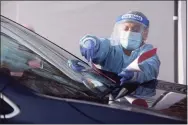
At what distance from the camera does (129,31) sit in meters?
2.23

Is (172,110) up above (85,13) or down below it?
below

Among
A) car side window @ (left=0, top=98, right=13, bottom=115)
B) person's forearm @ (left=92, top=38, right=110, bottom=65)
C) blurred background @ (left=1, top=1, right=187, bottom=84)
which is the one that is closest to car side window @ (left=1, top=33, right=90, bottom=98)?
car side window @ (left=0, top=98, right=13, bottom=115)

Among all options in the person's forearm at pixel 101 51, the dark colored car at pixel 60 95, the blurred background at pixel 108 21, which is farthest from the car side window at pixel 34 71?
the blurred background at pixel 108 21

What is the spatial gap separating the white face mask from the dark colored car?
551mm

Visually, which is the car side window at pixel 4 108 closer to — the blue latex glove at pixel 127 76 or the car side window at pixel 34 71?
the car side window at pixel 34 71

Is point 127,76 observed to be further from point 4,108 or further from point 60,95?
point 4,108

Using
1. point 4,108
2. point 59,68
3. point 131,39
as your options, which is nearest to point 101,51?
point 131,39

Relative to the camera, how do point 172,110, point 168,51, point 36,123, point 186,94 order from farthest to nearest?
point 168,51 < point 186,94 < point 172,110 < point 36,123

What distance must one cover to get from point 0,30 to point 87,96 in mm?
512

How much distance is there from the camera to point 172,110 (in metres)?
1.39

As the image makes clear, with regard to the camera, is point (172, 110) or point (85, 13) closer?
point (172, 110)

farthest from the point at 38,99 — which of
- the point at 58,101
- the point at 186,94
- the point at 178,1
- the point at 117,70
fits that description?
the point at 178,1

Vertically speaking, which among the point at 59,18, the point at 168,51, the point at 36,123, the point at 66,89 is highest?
the point at 59,18

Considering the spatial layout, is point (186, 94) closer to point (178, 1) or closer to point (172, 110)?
point (172, 110)
